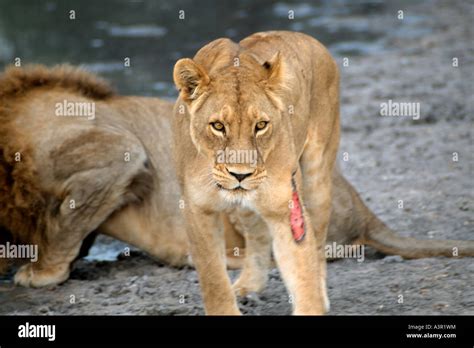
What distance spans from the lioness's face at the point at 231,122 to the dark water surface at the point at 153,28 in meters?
5.81

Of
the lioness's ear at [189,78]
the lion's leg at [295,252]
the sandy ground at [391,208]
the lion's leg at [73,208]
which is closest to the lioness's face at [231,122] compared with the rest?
the lioness's ear at [189,78]

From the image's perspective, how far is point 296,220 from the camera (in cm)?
481

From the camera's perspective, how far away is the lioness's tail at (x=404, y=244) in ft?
20.8

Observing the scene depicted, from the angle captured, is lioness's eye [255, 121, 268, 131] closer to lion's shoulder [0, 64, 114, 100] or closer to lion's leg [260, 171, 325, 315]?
lion's leg [260, 171, 325, 315]

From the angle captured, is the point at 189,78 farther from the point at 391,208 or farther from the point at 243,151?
the point at 391,208

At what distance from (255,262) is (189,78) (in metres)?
1.53

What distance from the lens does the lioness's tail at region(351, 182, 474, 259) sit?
249 inches

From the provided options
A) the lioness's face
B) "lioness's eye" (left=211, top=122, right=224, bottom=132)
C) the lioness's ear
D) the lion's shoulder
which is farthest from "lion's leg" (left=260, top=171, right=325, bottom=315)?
the lion's shoulder

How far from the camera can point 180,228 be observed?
22.1 ft

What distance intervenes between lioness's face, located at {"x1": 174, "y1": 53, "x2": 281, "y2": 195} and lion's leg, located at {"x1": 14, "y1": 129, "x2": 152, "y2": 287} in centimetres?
187

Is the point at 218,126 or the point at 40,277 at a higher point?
the point at 218,126

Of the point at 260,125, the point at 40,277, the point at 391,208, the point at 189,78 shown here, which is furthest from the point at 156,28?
the point at 260,125
